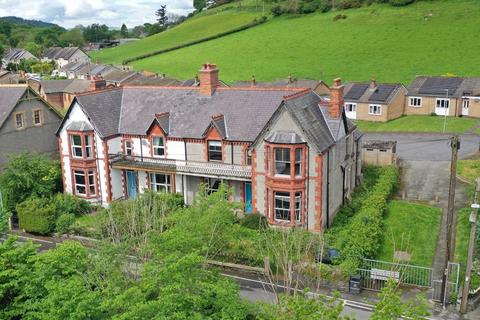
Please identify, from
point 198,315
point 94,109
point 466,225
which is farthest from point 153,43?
point 198,315

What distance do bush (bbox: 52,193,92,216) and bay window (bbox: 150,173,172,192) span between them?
5.54m

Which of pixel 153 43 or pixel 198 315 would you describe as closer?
pixel 198 315

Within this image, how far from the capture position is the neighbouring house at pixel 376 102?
73.5 m

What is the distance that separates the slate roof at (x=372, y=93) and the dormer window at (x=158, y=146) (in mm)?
42174

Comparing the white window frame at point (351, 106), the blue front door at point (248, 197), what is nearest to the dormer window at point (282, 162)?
the blue front door at point (248, 197)

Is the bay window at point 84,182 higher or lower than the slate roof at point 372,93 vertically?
lower

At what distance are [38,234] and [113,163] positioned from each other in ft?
25.9

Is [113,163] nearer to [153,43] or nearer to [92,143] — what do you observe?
[92,143]

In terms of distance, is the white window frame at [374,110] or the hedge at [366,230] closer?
the hedge at [366,230]

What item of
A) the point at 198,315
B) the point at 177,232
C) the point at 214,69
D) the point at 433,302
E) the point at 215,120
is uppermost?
the point at 214,69

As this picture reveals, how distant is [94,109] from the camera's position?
4166 centimetres

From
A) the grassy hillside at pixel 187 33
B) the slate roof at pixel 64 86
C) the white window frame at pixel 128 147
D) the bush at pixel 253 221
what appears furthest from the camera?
the grassy hillside at pixel 187 33

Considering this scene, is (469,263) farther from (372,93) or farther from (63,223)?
(372,93)

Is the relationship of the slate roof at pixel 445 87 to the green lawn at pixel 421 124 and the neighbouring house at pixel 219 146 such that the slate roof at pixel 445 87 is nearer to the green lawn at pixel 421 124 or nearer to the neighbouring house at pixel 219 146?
the green lawn at pixel 421 124
